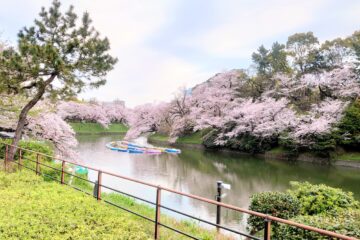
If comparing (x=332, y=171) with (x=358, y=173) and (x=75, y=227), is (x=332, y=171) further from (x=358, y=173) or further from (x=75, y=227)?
(x=75, y=227)

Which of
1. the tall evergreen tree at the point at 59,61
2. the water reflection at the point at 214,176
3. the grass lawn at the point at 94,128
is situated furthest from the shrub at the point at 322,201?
the grass lawn at the point at 94,128

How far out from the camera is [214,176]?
15695 mm

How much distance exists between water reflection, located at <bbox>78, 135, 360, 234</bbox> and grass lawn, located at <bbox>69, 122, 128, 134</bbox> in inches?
1108

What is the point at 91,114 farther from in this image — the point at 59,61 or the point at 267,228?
the point at 267,228

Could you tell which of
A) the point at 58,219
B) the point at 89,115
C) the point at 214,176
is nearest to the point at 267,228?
the point at 58,219

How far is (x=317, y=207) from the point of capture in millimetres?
5609

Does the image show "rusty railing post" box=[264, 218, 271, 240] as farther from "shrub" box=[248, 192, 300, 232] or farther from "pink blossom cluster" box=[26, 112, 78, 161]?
"pink blossom cluster" box=[26, 112, 78, 161]

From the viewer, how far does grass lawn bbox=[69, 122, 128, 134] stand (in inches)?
1842

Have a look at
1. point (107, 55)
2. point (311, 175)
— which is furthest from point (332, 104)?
point (107, 55)

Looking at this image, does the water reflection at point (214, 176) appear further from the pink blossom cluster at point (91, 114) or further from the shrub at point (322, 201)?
the pink blossom cluster at point (91, 114)

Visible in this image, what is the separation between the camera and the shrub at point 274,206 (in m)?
5.59

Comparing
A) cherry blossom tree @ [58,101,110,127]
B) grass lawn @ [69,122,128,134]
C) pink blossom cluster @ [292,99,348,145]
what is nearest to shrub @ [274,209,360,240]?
pink blossom cluster @ [292,99,348,145]

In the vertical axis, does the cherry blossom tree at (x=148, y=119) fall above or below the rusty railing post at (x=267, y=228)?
above

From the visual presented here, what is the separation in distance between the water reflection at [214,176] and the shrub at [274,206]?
6.92 ft
